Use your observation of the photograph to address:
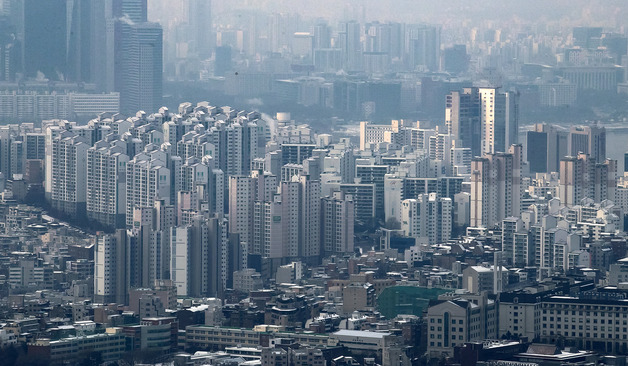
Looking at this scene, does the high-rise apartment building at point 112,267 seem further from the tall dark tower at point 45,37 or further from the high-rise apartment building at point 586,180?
the tall dark tower at point 45,37

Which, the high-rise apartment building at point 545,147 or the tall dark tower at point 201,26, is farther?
the tall dark tower at point 201,26

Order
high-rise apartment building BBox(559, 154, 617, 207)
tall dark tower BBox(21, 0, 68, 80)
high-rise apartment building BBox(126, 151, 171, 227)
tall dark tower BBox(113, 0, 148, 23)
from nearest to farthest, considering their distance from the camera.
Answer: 1. high-rise apartment building BBox(126, 151, 171, 227)
2. high-rise apartment building BBox(559, 154, 617, 207)
3. tall dark tower BBox(113, 0, 148, 23)
4. tall dark tower BBox(21, 0, 68, 80)

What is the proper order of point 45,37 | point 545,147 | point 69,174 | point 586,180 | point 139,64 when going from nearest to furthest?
point 586,180, point 69,174, point 545,147, point 139,64, point 45,37

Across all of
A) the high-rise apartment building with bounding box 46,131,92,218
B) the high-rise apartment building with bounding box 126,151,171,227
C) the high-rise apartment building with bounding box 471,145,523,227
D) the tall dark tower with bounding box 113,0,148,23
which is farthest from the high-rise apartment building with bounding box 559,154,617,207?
the tall dark tower with bounding box 113,0,148,23

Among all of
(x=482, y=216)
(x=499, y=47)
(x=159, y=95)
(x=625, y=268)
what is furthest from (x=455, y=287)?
(x=159, y=95)

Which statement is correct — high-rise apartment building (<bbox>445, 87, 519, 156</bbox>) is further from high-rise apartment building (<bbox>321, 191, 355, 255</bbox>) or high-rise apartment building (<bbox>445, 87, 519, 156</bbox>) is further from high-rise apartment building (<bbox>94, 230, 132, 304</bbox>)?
high-rise apartment building (<bbox>94, 230, 132, 304</bbox>)

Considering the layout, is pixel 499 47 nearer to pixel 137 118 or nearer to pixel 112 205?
pixel 137 118

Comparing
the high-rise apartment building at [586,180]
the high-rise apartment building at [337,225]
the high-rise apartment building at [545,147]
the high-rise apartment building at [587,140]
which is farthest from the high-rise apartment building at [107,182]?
the high-rise apartment building at [587,140]

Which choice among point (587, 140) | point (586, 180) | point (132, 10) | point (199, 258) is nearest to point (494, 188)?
point (586, 180)

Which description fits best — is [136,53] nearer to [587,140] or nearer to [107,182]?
[587,140]
